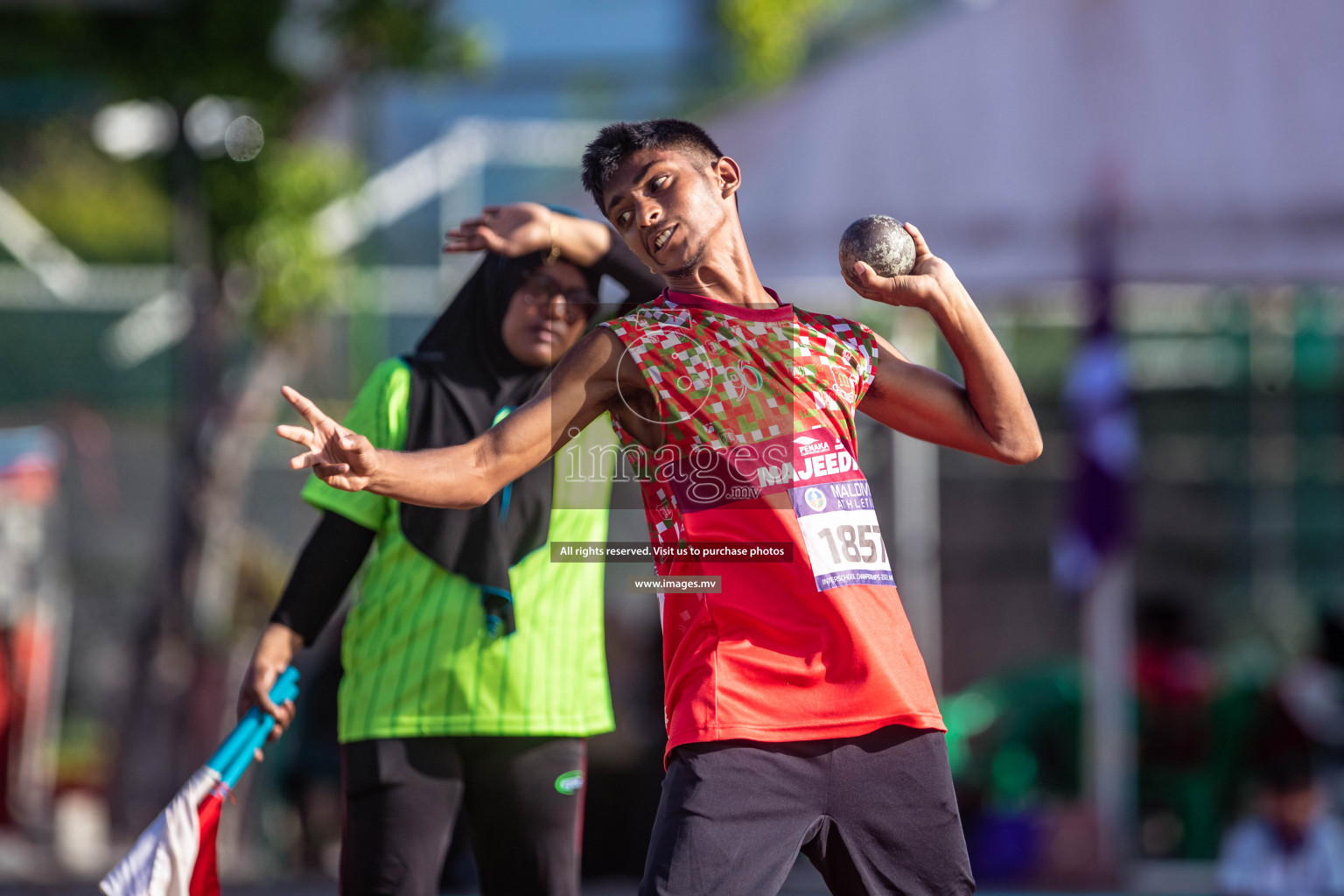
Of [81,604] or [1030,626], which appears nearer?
[81,604]

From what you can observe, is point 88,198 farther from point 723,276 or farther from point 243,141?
point 723,276

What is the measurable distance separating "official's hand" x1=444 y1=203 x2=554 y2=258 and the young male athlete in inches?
23.8

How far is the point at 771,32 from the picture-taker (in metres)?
11.1

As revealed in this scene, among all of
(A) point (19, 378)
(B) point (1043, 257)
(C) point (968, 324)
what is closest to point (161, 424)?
(A) point (19, 378)

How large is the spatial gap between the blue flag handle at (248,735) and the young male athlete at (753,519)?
3.00 feet

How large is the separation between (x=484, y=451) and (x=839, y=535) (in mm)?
528

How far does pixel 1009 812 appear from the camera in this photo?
20.5ft

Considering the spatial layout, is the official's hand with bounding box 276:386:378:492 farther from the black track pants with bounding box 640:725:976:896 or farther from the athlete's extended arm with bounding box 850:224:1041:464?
the athlete's extended arm with bounding box 850:224:1041:464

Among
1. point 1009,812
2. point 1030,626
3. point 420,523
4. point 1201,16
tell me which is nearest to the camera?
point 420,523

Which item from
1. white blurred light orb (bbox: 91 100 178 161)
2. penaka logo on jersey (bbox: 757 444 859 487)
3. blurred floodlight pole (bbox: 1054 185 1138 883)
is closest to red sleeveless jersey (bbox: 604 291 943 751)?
penaka logo on jersey (bbox: 757 444 859 487)

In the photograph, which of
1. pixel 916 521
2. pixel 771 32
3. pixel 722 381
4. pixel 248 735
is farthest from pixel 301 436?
pixel 771 32

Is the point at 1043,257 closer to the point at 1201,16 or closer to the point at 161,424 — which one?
the point at 1201,16

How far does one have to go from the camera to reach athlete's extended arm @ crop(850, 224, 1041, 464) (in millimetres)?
2143

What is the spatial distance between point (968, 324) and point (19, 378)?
250 inches
